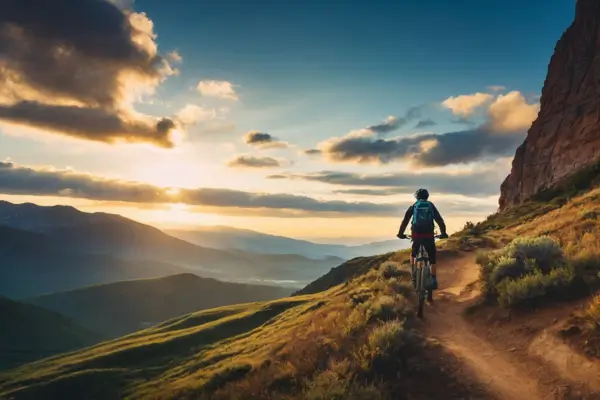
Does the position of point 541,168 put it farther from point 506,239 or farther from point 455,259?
point 455,259

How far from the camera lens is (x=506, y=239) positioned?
96.3ft

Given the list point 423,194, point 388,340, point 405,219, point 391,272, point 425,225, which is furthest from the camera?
point 391,272

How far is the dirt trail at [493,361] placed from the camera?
8883 mm

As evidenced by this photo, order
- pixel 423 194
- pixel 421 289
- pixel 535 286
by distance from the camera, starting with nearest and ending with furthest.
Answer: pixel 535 286
pixel 421 289
pixel 423 194

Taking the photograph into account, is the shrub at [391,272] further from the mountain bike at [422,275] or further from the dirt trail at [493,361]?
the mountain bike at [422,275]

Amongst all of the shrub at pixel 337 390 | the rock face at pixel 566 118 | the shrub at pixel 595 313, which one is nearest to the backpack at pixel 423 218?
the shrub at pixel 595 313

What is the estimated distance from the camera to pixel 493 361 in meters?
10.3

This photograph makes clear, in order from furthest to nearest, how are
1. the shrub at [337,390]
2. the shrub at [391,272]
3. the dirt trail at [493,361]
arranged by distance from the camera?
the shrub at [391,272] → the shrub at [337,390] → the dirt trail at [493,361]

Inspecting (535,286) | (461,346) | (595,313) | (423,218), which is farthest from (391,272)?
(595,313)

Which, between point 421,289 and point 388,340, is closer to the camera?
point 388,340

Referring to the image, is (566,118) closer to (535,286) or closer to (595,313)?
(535,286)

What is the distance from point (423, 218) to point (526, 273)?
3.72 m

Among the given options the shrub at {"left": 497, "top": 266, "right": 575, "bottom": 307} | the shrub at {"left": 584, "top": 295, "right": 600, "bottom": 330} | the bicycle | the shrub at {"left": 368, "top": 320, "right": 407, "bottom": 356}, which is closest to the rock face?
the shrub at {"left": 497, "top": 266, "right": 575, "bottom": 307}

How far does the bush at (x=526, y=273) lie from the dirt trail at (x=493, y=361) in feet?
3.94
